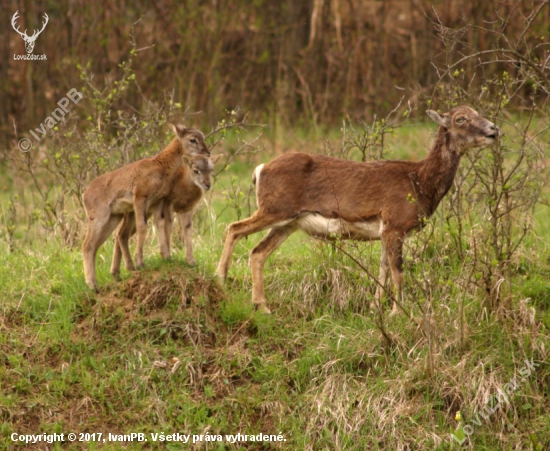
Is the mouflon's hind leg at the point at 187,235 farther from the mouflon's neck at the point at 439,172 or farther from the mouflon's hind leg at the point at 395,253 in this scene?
the mouflon's neck at the point at 439,172

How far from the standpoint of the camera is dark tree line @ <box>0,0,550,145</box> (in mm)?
19344

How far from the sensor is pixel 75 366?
864cm

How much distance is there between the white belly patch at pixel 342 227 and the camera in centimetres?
928

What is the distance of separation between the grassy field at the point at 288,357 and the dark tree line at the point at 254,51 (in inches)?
359

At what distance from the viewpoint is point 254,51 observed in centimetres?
2070

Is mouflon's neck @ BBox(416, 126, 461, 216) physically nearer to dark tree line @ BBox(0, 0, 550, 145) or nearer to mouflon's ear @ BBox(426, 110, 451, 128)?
mouflon's ear @ BBox(426, 110, 451, 128)

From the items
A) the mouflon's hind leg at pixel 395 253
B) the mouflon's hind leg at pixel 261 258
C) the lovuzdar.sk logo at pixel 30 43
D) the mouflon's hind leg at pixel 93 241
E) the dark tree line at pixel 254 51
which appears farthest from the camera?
the dark tree line at pixel 254 51

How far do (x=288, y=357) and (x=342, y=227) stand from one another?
136 centimetres

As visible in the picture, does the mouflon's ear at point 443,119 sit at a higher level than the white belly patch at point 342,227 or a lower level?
higher

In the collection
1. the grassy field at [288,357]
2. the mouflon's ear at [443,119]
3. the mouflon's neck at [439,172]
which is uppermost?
Result: the mouflon's ear at [443,119]

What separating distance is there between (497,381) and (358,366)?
1241mm

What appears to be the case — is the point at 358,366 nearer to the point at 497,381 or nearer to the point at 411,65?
the point at 497,381

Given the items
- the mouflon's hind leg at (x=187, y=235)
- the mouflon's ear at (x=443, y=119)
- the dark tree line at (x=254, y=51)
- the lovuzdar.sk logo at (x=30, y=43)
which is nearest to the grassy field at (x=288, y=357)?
the mouflon's hind leg at (x=187, y=235)

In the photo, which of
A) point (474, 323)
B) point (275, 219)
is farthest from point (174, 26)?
point (474, 323)
